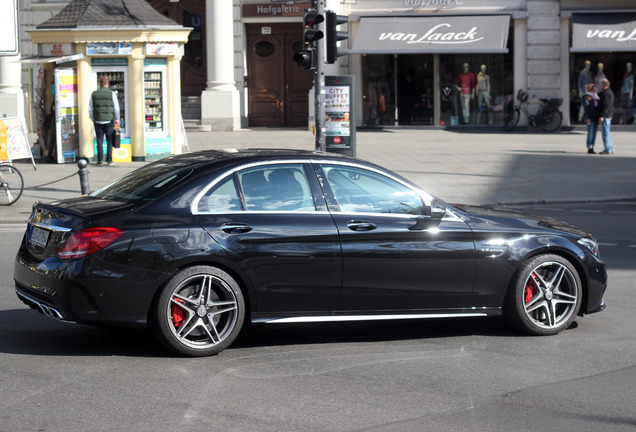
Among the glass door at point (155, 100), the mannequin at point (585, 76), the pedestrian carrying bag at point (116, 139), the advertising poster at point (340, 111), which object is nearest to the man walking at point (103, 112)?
the pedestrian carrying bag at point (116, 139)

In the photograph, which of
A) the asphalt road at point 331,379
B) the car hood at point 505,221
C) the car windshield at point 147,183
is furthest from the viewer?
the car hood at point 505,221

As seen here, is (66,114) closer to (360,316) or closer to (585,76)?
(360,316)

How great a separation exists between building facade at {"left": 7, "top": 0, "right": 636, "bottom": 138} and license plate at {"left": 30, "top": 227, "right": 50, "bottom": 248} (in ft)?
78.1

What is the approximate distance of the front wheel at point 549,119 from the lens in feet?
99.6

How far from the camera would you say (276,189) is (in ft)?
23.1

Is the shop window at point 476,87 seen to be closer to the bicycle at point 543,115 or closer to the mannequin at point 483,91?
the mannequin at point 483,91

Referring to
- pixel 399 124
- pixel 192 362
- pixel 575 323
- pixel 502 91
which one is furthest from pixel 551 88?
pixel 192 362

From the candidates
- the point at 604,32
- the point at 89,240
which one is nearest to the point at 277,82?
the point at 604,32

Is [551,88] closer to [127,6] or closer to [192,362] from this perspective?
[127,6]

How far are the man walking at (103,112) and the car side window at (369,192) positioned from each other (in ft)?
46.6

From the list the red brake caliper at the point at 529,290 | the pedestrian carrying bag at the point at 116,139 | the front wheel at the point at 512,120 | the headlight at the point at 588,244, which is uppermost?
the front wheel at the point at 512,120

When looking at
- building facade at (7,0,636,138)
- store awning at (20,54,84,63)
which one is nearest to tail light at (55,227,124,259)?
store awning at (20,54,84,63)

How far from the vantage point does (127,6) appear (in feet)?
72.5

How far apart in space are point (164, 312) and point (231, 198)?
93 centimetres
